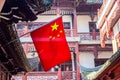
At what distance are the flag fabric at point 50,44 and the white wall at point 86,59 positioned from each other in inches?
585

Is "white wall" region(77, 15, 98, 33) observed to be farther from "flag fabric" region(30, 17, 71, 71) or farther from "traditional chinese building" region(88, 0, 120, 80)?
"flag fabric" region(30, 17, 71, 71)

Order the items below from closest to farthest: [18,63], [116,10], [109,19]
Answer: [18,63], [116,10], [109,19]

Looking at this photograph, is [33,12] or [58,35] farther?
[58,35]

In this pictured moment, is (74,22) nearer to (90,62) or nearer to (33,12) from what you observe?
(90,62)

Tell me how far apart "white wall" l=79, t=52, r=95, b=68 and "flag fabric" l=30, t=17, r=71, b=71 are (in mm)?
14868

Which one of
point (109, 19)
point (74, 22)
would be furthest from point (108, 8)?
point (74, 22)

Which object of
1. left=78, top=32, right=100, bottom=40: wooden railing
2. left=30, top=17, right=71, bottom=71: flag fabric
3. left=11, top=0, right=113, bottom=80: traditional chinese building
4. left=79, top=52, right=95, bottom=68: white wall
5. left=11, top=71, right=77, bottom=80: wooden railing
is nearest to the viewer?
left=30, top=17, right=71, bottom=71: flag fabric

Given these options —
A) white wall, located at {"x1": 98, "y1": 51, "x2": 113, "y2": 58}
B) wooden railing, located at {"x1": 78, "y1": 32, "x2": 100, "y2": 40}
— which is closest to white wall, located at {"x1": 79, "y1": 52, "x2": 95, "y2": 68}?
white wall, located at {"x1": 98, "y1": 51, "x2": 113, "y2": 58}

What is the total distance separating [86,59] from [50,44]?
15591 millimetres

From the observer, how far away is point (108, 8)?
13.1 m

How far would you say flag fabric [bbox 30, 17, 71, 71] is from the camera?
7.02 m

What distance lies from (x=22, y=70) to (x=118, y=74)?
10.2 ft

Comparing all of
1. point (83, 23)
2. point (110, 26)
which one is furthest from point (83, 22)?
point (110, 26)

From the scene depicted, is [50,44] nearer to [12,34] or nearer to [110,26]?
[12,34]
